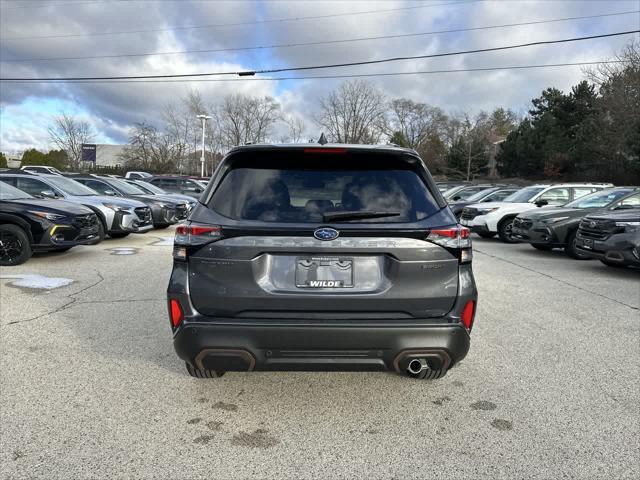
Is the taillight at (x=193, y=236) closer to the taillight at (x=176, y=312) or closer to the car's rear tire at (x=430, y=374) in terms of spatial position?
the taillight at (x=176, y=312)

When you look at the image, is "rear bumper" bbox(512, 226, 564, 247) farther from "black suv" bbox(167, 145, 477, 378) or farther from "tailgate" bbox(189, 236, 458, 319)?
"tailgate" bbox(189, 236, 458, 319)

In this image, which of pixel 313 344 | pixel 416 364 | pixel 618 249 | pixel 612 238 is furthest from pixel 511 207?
pixel 313 344

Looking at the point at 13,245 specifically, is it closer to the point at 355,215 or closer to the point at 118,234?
the point at 118,234

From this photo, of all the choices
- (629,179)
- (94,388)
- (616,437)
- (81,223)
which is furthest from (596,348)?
(629,179)

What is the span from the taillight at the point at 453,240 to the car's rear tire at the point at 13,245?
7744 mm

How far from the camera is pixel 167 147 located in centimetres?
5866

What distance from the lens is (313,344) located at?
270 centimetres

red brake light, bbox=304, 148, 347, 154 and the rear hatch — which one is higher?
red brake light, bbox=304, 148, 347, 154

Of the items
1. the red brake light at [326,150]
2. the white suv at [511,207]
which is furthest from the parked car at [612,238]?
the red brake light at [326,150]

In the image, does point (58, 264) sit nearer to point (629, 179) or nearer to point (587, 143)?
point (629, 179)

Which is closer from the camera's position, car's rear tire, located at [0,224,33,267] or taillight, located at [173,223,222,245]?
taillight, located at [173,223,222,245]

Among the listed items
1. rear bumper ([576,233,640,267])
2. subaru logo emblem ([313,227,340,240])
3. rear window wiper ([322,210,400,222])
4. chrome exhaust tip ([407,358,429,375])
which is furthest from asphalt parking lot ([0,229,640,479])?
rear bumper ([576,233,640,267])

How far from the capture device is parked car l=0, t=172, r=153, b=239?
10.8 meters

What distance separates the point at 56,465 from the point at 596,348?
4488 mm
